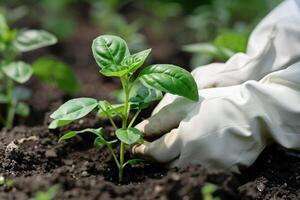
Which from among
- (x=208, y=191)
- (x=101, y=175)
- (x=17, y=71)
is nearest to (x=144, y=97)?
(x=101, y=175)

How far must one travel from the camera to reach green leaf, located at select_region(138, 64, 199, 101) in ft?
5.25

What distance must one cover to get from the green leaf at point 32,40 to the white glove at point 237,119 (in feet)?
1.89

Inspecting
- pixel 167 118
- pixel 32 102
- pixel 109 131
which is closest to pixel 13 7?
pixel 32 102

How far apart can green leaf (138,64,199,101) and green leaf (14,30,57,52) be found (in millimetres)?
637

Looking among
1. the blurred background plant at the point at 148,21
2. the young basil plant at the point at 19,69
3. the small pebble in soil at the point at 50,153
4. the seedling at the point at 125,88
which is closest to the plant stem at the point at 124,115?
the seedling at the point at 125,88

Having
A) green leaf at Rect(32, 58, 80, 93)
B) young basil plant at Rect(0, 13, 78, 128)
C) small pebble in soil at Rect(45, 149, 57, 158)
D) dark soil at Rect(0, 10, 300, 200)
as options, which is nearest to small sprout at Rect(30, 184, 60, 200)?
dark soil at Rect(0, 10, 300, 200)

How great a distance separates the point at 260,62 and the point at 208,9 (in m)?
1.27

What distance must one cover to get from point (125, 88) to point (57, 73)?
2.35 feet

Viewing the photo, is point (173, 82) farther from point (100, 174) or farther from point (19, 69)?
point (19, 69)

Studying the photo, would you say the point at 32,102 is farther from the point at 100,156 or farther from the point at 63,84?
the point at 100,156

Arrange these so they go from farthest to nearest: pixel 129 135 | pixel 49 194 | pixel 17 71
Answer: pixel 17 71 → pixel 129 135 → pixel 49 194

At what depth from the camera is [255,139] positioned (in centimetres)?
166

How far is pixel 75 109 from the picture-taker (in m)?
1.64

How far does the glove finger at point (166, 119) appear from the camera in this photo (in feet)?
5.58
